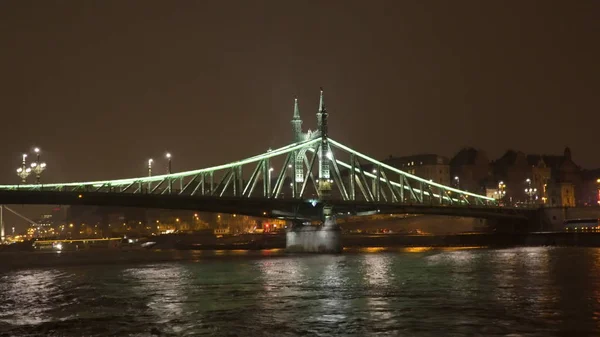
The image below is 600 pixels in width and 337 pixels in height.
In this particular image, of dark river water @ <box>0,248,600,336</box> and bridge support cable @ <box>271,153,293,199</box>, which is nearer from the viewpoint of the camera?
dark river water @ <box>0,248,600,336</box>

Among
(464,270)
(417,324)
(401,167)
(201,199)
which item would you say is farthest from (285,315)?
(401,167)

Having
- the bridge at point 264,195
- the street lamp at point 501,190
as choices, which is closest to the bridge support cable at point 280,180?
the bridge at point 264,195

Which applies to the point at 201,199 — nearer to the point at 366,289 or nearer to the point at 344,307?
the point at 366,289

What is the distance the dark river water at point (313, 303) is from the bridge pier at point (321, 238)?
38.1 meters

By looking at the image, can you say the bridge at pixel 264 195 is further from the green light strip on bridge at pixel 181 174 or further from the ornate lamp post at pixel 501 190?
the ornate lamp post at pixel 501 190

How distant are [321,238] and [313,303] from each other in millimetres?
61211

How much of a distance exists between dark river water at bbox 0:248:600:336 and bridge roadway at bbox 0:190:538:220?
74.8ft

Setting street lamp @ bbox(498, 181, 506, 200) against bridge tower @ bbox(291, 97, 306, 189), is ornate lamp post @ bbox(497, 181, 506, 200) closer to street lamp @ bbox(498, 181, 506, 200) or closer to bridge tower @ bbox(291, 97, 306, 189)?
street lamp @ bbox(498, 181, 506, 200)

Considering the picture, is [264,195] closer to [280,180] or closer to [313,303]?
[280,180]

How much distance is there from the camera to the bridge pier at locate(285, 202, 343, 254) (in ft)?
313

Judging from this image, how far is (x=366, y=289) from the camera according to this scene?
4150 centimetres

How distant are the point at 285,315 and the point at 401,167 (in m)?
166

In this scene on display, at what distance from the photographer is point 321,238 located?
95875 mm

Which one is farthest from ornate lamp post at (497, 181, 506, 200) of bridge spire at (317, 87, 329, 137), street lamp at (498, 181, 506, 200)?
bridge spire at (317, 87, 329, 137)
